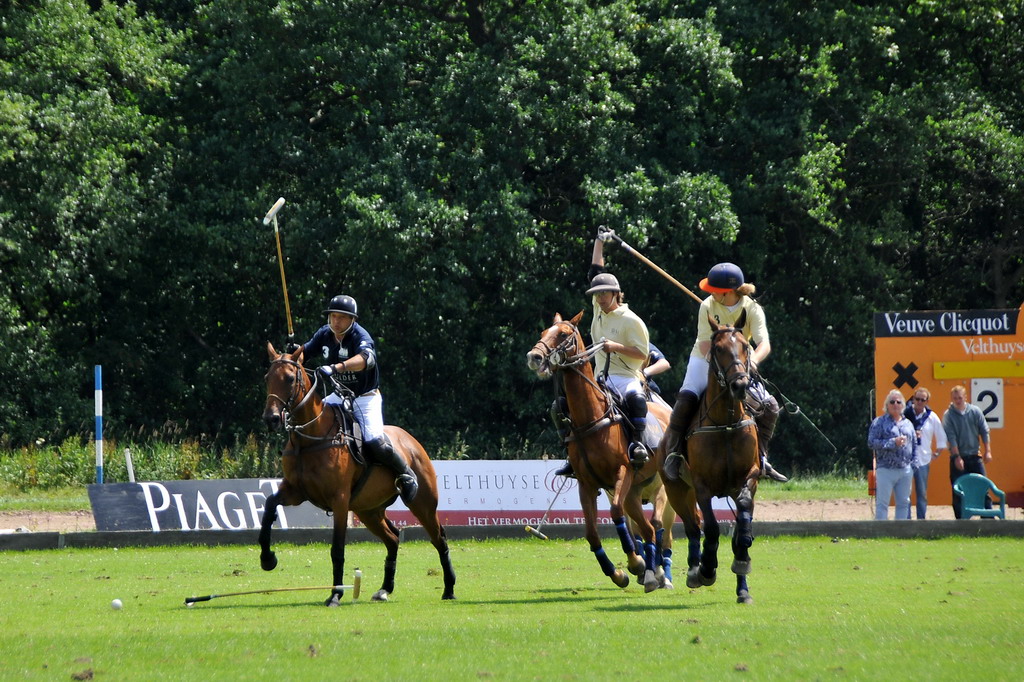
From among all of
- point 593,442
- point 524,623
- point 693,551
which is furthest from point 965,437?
point 524,623

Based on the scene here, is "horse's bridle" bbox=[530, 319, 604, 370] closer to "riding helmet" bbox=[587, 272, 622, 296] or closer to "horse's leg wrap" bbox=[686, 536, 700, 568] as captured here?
"riding helmet" bbox=[587, 272, 622, 296]

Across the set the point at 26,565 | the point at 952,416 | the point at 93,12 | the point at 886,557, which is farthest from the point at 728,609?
the point at 93,12

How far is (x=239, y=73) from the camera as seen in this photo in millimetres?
25656

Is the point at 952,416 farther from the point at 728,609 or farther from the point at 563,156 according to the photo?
the point at 563,156

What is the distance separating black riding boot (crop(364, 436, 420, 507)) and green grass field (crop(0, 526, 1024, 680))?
2.78 ft

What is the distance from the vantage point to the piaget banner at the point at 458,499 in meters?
16.4

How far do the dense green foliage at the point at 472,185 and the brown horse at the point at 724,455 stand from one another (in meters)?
13.8

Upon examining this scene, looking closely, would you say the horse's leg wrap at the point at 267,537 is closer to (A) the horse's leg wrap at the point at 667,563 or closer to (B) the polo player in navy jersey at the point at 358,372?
(B) the polo player in navy jersey at the point at 358,372

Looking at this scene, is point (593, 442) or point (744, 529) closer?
point (744, 529)

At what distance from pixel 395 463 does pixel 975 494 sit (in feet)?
30.0

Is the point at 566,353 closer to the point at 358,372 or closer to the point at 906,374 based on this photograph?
the point at 358,372

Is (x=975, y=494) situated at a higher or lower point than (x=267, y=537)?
higher

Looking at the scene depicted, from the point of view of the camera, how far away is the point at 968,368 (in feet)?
61.9

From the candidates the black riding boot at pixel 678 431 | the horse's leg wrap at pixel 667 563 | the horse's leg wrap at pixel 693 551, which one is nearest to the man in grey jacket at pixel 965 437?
the horse's leg wrap at pixel 667 563
